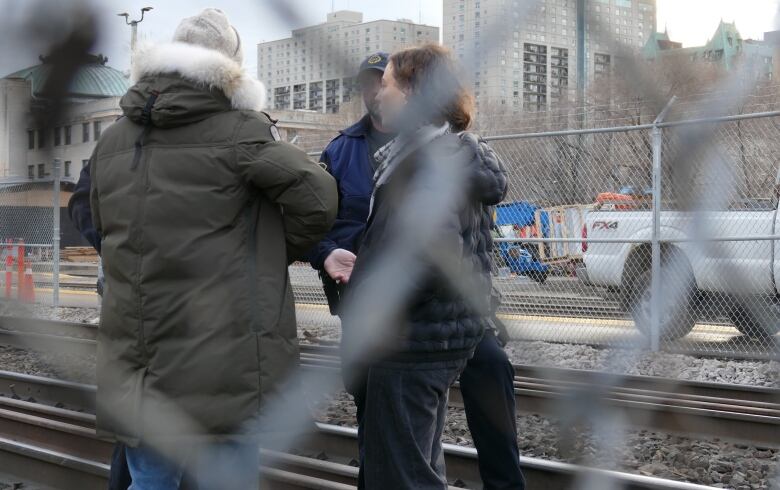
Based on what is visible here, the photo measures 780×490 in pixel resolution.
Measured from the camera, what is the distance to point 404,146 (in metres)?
1.75

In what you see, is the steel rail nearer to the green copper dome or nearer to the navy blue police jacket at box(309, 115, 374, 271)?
the navy blue police jacket at box(309, 115, 374, 271)

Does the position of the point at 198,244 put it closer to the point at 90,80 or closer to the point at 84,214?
the point at 84,214

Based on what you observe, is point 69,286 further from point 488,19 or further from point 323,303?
point 488,19

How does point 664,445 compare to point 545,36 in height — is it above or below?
below

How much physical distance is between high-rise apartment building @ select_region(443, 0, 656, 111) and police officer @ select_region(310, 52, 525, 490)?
1594 millimetres

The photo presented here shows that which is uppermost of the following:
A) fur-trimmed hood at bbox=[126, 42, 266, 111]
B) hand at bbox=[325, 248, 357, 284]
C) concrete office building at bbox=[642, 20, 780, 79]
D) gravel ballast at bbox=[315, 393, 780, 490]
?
fur-trimmed hood at bbox=[126, 42, 266, 111]

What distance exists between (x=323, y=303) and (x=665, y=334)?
884 centimetres

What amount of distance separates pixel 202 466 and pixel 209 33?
1121 millimetres

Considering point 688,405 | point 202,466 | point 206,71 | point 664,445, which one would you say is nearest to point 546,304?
point 688,405

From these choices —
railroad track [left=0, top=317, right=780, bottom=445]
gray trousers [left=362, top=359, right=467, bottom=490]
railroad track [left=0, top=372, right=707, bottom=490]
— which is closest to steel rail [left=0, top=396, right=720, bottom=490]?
railroad track [left=0, top=372, right=707, bottom=490]

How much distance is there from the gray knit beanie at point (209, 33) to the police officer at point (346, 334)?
395mm

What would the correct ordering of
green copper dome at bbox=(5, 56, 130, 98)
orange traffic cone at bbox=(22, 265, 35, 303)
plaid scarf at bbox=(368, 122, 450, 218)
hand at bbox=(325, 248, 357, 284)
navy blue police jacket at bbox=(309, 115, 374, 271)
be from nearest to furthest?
1. green copper dome at bbox=(5, 56, 130, 98)
2. plaid scarf at bbox=(368, 122, 450, 218)
3. hand at bbox=(325, 248, 357, 284)
4. navy blue police jacket at bbox=(309, 115, 374, 271)
5. orange traffic cone at bbox=(22, 265, 35, 303)

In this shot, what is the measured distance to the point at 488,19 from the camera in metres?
0.84

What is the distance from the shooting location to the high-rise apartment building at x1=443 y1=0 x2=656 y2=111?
2.66 feet
